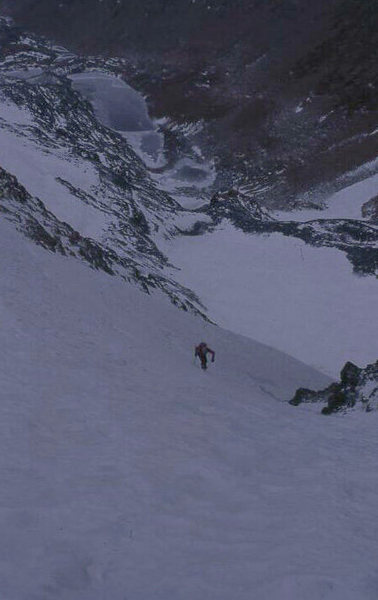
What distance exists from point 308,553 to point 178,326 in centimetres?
1426

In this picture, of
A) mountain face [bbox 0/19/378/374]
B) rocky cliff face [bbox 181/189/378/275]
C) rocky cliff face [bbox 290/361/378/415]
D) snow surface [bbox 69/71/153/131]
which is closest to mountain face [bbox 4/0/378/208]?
snow surface [bbox 69/71/153/131]

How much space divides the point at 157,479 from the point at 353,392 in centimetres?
809

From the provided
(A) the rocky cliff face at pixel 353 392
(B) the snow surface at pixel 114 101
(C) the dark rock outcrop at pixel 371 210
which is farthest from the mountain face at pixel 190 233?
(B) the snow surface at pixel 114 101

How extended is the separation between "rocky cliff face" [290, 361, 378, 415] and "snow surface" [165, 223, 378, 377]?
411 inches

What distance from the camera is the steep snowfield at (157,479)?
15.0 feet

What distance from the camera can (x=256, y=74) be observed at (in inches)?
3698

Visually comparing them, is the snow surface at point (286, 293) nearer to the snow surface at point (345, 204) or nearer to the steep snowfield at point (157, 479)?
the snow surface at point (345, 204)

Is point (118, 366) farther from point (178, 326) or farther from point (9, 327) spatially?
point (178, 326)

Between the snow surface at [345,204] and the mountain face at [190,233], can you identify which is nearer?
the mountain face at [190,233]

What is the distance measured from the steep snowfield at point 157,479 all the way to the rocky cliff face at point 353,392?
0.65 metres

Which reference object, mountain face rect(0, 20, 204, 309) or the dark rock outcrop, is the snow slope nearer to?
the dark rock outcrop

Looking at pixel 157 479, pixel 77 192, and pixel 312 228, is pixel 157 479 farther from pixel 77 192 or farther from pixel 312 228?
pixel 312 228

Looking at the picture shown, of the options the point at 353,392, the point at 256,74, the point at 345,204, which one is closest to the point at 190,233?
the point at 345,204

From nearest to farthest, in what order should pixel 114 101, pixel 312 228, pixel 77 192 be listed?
pixel 77 192 → pixel 312 228 → pixel 114 101
